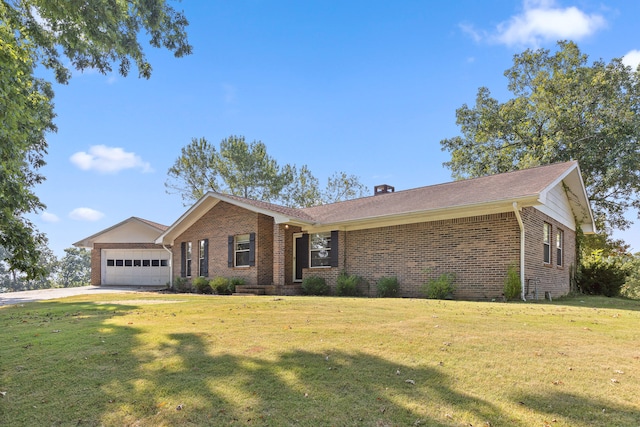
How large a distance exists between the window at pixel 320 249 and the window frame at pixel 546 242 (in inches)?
297

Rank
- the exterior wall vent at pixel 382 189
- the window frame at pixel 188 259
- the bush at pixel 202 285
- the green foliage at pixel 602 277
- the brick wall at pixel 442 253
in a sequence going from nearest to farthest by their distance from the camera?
the brick wall at pixel 442 253 → the green foliage at pixel 602 277 → the bush at pixel 202 285 → the exterior wall vent at pixel 382 189 → the window frame at pixel 188 259

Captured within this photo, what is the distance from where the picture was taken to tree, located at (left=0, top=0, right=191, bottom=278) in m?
4.98

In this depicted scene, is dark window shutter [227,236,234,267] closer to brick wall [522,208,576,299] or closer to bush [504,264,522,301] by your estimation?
bush [504,264,522,301]

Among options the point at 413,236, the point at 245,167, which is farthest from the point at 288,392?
the point at 245,167

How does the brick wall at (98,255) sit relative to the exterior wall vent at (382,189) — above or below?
below

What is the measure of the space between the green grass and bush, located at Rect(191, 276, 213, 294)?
38.2ft

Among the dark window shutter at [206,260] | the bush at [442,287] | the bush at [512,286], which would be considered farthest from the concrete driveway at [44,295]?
the bush at [512,286]

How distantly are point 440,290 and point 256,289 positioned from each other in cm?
736

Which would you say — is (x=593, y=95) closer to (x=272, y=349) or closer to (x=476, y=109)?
(x=476, y=109)

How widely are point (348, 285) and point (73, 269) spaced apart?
64.2 metres

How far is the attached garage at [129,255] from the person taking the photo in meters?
25.7

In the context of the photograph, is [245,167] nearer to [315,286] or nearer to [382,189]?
[382,189]

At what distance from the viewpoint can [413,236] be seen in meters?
13.5

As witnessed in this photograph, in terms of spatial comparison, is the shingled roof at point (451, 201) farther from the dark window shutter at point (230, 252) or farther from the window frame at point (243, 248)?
the dark window shutter at point (230, 252)
